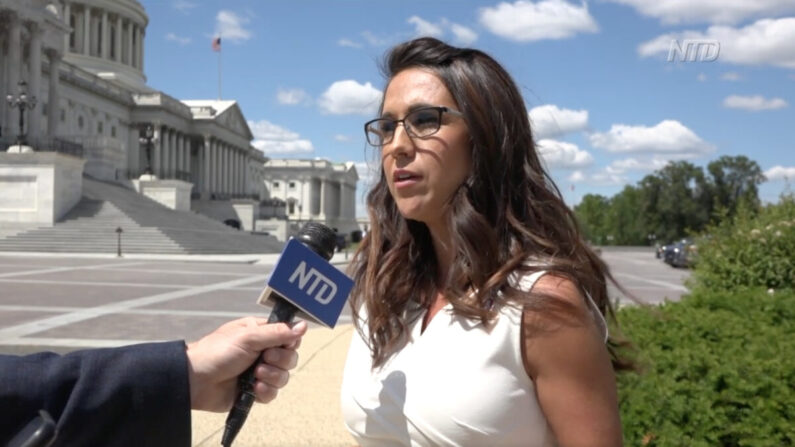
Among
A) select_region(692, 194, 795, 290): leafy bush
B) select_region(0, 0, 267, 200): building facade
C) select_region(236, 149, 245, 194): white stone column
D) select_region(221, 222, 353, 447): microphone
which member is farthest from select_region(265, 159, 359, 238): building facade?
select_region(221, 222, 353, 447): microphone

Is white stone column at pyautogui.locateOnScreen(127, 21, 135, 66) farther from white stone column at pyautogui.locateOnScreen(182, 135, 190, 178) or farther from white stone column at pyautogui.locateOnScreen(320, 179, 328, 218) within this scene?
white stone column at pyautogui.locateOnScreen(320, 179, 328, 218)

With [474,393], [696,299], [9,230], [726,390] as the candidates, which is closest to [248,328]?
[474,393]

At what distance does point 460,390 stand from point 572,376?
28cm

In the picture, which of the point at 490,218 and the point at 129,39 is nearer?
the point at 490,218

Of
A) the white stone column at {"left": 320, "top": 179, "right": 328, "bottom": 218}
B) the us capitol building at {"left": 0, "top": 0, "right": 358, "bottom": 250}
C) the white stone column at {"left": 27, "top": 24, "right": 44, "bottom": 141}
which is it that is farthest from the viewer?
the white stone column at {"left": 320, "top": 179, "right": 328, "bottom": 218}

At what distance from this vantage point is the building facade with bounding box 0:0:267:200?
161 feet

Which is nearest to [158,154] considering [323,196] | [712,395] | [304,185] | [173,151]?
[173,151]

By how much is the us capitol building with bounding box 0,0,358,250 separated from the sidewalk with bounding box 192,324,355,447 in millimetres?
33734

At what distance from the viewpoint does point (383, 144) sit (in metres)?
2.45

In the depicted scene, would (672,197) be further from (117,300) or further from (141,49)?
(117,300)

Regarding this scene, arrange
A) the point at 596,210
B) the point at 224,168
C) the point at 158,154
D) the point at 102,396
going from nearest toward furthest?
the point at 102,396 → the point at 158,154 → the point at 224,168 → the point at 596,210

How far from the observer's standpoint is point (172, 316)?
1373cm

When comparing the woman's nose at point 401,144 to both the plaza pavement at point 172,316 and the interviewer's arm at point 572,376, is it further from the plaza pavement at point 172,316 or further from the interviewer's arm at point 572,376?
the plaza pavement at point 172,316

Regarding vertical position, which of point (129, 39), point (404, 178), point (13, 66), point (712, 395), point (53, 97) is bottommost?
point (712, 395)
